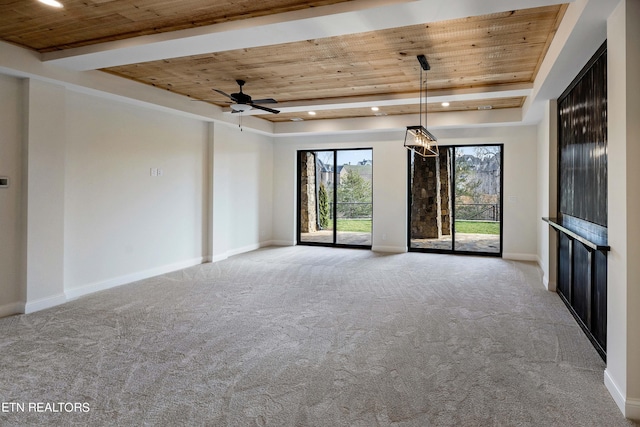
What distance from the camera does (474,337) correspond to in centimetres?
368

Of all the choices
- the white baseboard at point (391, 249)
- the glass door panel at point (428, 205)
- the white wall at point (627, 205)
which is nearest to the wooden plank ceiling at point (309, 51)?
the white wall at point (627, 205)

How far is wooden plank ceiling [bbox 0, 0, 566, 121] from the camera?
334cm

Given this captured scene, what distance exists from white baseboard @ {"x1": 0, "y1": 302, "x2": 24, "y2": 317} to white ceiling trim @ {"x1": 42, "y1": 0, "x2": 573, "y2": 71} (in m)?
2.66

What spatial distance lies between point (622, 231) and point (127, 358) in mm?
3589

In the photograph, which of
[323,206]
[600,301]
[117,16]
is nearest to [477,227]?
[323,206]

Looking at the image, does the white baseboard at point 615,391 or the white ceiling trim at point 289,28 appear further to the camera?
the white ceiling trim at point 289,28

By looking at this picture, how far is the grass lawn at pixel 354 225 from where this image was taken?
933 cm

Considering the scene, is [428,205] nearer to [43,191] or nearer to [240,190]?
[240,190]

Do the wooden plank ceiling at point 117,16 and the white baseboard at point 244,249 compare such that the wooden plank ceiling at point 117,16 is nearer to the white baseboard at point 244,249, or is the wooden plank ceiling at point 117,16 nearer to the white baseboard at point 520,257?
the white baseboard at point 244,249

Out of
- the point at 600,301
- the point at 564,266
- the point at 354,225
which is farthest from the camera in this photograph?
the point at 354,225

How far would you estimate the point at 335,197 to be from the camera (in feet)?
31.1

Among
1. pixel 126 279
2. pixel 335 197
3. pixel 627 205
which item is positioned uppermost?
pixel 335 197

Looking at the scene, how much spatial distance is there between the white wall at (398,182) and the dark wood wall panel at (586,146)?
2735 mm

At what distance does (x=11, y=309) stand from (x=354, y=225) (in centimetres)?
655
